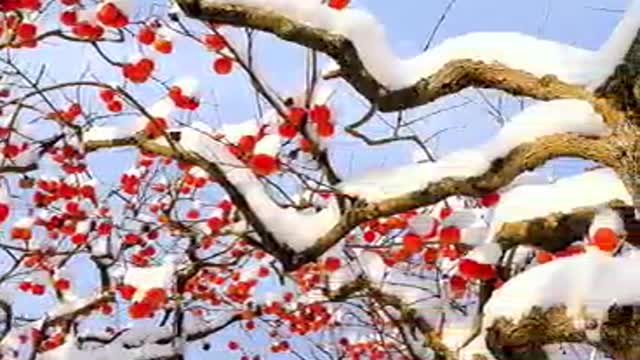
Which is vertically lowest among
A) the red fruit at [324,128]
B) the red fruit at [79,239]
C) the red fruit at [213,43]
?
the red fruit at [79,239]

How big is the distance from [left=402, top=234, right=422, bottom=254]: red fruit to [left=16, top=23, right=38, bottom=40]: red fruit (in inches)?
88.1

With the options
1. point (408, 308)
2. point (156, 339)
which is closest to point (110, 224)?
point (156, 339)

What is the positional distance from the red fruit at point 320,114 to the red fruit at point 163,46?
5.66 feet

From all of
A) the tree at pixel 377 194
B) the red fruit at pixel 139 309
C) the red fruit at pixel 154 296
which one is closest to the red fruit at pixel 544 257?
the tree at pixel 377 194

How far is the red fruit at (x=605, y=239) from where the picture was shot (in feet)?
10.7

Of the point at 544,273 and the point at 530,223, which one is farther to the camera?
the point at 530,223

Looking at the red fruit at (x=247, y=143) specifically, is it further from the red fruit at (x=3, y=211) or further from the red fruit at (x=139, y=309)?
the red fruit at (x=3, y=211)

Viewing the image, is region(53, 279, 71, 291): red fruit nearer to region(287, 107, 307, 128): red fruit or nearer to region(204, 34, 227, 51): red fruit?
region(204, 34, 227, 51): red fruit

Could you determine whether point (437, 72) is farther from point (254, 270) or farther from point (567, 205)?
point (254, 270)

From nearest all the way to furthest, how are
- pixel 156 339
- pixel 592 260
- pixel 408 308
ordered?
pixel 592 260, pixel 408 308, pixel 156 339

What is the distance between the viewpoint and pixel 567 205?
12.1 feet

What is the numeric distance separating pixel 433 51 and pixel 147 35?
234 centimetres

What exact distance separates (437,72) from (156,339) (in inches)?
169

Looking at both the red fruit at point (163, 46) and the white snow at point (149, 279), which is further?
the white snow at point (149, 279)
